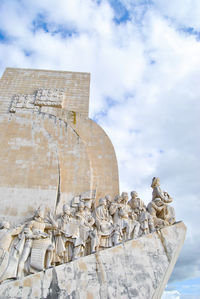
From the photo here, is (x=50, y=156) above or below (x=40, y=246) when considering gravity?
above

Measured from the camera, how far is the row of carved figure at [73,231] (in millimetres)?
5188

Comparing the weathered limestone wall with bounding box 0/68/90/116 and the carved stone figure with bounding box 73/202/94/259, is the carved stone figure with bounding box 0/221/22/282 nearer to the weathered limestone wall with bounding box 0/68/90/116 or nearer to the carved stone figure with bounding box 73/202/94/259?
the carved stone figure with bounding box 73/202/94/259

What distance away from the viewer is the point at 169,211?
21.8ft

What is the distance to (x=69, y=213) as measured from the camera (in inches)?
241

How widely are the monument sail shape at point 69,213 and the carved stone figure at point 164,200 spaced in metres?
0.03

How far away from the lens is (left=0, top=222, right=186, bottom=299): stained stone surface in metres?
4.64

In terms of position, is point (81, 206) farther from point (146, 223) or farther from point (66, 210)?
point (146, 223)

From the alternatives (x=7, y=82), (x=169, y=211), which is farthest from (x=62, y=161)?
(x=7, y=82)

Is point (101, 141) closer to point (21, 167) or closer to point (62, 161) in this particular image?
point (62, 161)

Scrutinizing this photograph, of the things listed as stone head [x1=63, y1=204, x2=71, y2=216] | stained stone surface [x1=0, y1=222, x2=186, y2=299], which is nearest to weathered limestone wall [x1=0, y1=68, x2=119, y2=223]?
stone head [x1=63, y1=204, x2=71, y2=216]

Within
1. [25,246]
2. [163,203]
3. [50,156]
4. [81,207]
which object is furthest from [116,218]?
[50,156]

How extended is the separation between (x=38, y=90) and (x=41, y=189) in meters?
4.66

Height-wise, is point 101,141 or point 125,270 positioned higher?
point 101,141

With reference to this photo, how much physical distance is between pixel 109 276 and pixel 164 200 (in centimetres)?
280
